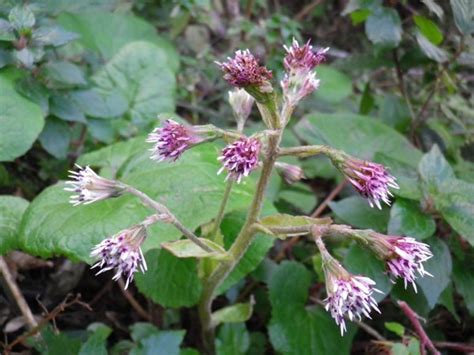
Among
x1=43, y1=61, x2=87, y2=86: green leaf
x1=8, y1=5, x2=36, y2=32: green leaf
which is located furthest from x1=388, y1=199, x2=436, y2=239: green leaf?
x1=8, y1=5, x2=36, y2=32: green leaf

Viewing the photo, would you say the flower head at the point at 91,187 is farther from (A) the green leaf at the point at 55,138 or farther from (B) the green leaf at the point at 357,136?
(B) the green leaf at the point at 357,136

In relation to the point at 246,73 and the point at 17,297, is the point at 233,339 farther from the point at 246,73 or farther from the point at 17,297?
the point at 246,73

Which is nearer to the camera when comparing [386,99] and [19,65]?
[19,65]

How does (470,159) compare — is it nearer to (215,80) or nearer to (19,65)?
(215,80)

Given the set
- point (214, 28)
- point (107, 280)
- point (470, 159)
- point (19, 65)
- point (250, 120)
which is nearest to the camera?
point (19, 65)

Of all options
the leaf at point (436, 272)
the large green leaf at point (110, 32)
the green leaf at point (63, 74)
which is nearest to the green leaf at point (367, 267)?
the leaf at point (436, 272)

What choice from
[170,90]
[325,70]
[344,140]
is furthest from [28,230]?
[325,70]
